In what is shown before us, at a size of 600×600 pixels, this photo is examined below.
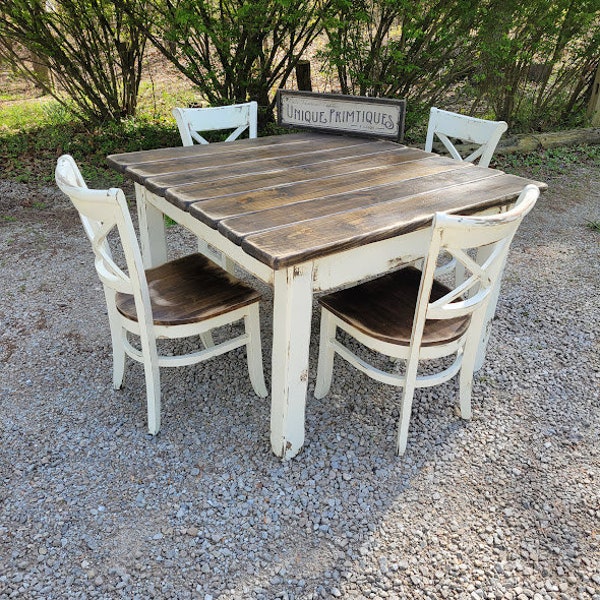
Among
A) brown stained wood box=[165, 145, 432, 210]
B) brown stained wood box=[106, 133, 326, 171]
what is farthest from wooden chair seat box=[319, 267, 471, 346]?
brown stained wood box=[106, 133, 326, 171]

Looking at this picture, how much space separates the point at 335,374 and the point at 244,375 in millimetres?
426

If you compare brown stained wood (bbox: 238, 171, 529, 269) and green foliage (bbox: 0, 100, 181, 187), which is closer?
brown stained wood (bbox: 238, 171, 529, 269)

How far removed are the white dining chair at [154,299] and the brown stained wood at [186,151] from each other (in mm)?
273

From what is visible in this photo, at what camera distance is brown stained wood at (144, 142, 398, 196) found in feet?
7.09

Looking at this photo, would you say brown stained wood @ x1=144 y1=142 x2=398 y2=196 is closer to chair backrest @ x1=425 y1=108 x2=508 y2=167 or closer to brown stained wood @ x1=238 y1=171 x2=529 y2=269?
chair backrest @ x1=425 y1=108 x2=508 y2=167

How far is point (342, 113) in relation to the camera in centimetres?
276

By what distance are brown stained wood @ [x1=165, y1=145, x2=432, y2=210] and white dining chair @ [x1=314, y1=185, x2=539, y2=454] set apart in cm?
48

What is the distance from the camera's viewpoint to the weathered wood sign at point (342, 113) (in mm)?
2609

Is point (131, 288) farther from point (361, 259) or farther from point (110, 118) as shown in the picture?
point (110, 118)

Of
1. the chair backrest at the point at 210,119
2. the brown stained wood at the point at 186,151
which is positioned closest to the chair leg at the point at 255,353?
the brown stained wood at the point at 186,151

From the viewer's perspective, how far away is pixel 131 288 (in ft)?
6.54

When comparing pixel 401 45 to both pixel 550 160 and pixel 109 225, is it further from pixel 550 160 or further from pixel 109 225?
pixel 109 225

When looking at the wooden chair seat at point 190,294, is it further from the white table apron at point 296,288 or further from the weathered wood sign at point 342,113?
the weathered wood sign at point 342,113

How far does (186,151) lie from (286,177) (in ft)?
1.93
